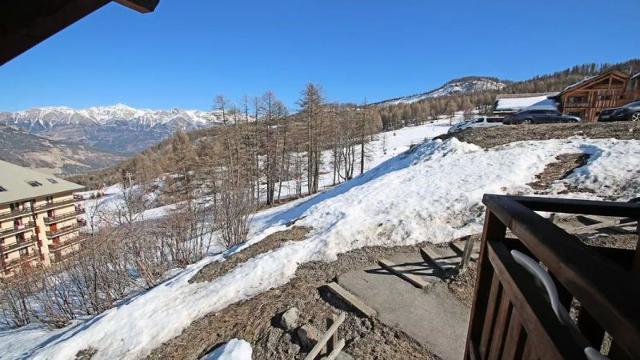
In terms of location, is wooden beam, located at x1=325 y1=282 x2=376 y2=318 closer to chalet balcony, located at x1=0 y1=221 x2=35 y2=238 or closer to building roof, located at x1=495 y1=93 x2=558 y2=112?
chalet balcony, located at x1=0 y1=221 x2=35 y2=238

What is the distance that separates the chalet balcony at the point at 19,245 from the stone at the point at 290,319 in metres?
38.1

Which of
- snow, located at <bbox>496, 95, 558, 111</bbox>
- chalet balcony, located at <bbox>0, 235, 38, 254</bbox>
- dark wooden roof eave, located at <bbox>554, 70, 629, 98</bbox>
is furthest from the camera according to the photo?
snow, located at <bbox>496, 95, 558, 111</bbox>

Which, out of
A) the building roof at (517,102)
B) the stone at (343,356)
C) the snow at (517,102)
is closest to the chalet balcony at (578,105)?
the building roof at (517,102)

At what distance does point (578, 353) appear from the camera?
0.89m

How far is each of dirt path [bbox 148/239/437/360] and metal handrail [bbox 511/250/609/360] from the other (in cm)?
388

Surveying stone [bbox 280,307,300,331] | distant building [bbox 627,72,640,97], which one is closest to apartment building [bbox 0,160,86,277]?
stone [bbox 280,307,300,331]

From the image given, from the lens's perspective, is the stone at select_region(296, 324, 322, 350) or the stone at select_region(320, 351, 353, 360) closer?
→ the stone at select_region(320, 351, 353, 360)

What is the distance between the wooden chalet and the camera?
3133cm

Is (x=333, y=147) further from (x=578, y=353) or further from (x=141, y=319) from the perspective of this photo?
(x=578, y=353)

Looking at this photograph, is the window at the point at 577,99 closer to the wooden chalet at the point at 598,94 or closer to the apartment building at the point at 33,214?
the wooden chalet at the point at 598,94

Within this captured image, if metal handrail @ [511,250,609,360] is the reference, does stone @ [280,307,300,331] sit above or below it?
below

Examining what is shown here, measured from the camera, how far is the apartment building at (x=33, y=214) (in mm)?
31812

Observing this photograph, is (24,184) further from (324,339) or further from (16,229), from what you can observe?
(324,339)

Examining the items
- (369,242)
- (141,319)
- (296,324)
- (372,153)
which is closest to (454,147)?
(369,242)
